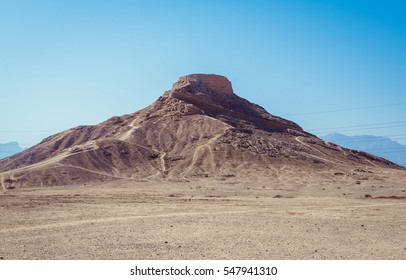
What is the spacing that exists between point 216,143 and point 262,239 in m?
46.8

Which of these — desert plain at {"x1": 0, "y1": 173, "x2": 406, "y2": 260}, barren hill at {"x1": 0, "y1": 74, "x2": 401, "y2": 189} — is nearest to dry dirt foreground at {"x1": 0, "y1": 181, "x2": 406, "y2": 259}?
desert plain at {"x1": 0, "y1": 173, "x2": 406, "y2": 260}

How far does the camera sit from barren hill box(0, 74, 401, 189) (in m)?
51.8

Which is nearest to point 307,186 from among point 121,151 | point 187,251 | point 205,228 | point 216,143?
point 216,143

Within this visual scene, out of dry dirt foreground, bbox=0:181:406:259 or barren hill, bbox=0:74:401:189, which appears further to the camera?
barren hill, bbox=0:74:401:189

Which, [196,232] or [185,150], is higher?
[185,150]

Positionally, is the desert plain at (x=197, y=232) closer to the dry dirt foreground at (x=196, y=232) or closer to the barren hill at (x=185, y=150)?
the dry dirt foreground at (x=196, y=232)

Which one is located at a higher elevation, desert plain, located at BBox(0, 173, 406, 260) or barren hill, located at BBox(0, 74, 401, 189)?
barren hill, located at BBox(0, 74, 401, 189)

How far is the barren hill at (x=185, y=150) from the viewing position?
170ft

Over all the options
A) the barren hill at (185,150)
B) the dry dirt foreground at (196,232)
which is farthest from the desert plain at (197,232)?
the barren hill at (185,150)

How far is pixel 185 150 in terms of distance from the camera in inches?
2409

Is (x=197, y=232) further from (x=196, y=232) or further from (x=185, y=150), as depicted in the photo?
(x=185, y=150)

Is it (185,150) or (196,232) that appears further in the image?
(185,150)

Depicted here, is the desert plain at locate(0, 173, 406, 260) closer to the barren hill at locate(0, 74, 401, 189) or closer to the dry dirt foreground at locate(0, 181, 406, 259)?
the dry dirt foreground at locate(0, 181, 406, 259)

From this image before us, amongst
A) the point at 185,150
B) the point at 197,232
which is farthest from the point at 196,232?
the point at 185,150
